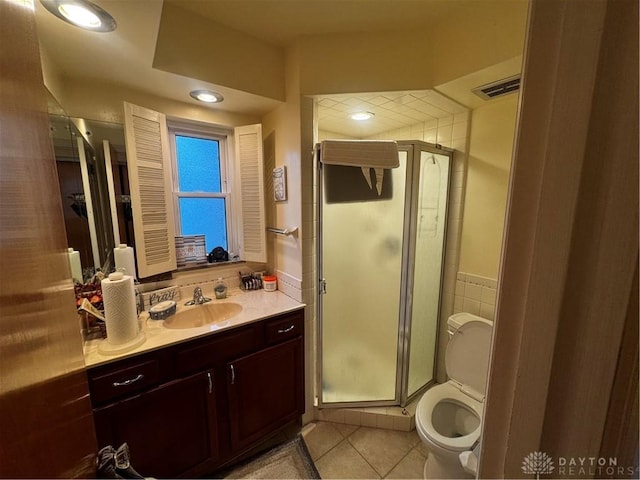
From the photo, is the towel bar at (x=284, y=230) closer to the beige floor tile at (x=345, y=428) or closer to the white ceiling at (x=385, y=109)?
the white ceiling at (x=385, y=109)

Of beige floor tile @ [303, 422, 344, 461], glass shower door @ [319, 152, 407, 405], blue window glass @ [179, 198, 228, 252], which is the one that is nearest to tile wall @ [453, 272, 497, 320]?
glass shower door @ [319, 152, 407, 405]

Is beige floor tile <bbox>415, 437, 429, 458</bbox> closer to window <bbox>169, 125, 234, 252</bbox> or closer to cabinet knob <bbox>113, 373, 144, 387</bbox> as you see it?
cabinet knob <bbox>113, 373, 144, 387</bbox>

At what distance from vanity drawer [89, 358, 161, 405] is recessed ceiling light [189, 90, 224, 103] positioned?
1470 millimetres

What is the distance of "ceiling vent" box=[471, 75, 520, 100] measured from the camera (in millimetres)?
1333

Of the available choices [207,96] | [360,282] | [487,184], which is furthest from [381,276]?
[207,96]

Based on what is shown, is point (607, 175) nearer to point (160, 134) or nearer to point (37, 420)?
point (37, 420)

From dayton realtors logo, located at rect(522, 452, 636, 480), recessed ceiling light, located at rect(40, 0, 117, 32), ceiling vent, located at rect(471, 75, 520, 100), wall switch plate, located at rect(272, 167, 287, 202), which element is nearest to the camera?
dayton realtors logo, located at rect(522, 452, 636, 480)

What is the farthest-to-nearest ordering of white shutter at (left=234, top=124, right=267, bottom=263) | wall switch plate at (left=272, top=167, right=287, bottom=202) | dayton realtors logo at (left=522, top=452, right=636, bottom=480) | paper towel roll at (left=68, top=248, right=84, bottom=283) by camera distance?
1. white shutter at (left=234, top=124, right=267, bottom=263)
2. wall switch plate at (left=272, top=167, right=287, bottom=202)
3. paper towel roll at (left=68, top=248, right=84, bottom=283)
4. dayton realtors logo at (left=522, top=452, right=636, bottom=480)

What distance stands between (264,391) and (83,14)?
6.33ft

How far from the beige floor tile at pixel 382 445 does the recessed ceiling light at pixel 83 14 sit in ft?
8.18

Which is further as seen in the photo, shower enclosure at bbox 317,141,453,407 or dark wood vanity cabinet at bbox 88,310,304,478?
shower enclosure at bbox 317,141,453,407

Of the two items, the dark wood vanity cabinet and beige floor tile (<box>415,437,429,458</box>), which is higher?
the dark wood vanity cabinet

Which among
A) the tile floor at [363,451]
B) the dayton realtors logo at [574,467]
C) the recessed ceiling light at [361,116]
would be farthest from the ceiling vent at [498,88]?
the tile floor at [363,451]

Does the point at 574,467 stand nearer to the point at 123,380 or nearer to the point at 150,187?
the point at 123,380
